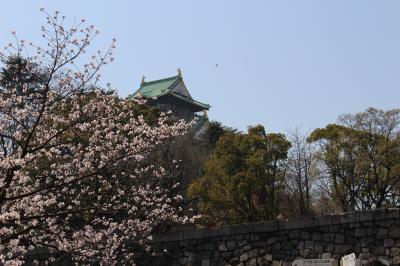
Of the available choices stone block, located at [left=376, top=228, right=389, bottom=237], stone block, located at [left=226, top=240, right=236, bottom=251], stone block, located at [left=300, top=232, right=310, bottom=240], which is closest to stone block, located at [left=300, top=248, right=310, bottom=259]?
stone block, located at [left=300, top=232, right=310, bottom=240]

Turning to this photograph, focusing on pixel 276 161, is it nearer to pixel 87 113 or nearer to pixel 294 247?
pixel 294 247

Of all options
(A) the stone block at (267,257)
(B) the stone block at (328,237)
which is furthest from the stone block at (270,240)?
(B) the stone block at (328,237)

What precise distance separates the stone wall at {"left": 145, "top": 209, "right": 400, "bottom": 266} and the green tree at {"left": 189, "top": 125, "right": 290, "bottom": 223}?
4.06 meters

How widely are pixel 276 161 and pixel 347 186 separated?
8.49 feet

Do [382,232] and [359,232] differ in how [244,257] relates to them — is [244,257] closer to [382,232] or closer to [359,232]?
[359,232]

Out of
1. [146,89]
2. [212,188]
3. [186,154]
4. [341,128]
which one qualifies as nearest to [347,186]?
[341,128]

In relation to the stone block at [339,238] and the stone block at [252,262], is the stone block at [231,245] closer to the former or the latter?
the stone block at [252,262]

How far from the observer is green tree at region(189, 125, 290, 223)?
18531 mm

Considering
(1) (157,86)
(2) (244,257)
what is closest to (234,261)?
(2) (244,257)

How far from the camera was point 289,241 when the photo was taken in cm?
1263

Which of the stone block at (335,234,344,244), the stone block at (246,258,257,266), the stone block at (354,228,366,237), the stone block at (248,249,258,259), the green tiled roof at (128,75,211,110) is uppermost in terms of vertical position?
the green tiled roof at (128,75,211,110)

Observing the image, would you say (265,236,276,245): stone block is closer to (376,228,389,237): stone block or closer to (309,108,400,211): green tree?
(376,228,389,237): stone block

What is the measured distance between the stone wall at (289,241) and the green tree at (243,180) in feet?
13.3

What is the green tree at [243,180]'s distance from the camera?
18.5m
